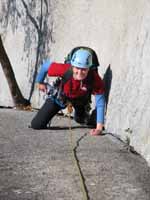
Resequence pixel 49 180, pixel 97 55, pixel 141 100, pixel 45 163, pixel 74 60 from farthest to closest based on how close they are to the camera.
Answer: pixel 97 55 → pixel 74 60 → pixel 141 100 → pixel 45 163 → pixel 49 180

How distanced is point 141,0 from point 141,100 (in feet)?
4.28

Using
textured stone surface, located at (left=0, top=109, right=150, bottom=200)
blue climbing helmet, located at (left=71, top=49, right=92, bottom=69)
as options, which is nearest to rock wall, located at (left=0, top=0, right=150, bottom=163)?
textured stone surface, located at (left=0, top=109, right=150, bottom=200)

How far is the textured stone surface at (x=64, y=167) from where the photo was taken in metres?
4.48

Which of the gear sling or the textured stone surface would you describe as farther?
the gear sling

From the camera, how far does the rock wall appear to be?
5.70 m

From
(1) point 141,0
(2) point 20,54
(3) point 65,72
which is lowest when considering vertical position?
(2) point 20,54

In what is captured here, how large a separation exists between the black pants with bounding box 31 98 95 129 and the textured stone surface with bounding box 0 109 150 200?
0.15 meters

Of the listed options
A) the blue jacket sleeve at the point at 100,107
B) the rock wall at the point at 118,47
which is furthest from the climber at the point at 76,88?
the rock wall at the point at 118,47

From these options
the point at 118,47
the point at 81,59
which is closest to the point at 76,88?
the point at 81,59

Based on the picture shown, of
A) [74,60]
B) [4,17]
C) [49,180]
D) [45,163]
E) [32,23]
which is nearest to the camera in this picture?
[49,180]

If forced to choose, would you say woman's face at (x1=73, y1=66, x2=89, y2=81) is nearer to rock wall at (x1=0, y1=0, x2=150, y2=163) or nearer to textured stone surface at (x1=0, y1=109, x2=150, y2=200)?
rock wall at (x1=0, y1=0, x2=150, y2=163)

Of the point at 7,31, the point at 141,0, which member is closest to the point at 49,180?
the point at 141,0

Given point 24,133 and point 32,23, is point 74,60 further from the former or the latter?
point 32,23

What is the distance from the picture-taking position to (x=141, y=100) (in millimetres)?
5680
